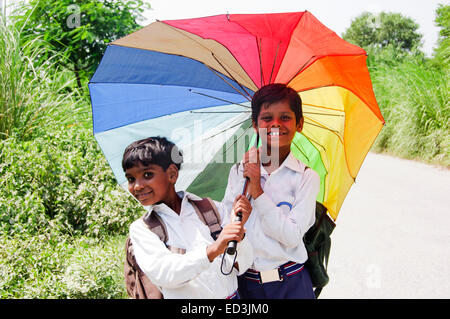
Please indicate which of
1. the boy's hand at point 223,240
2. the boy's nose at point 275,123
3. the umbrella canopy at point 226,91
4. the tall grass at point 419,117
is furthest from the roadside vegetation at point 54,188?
the tall grass at point 419,117

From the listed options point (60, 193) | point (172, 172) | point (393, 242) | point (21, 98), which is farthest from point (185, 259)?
point (21, 98)

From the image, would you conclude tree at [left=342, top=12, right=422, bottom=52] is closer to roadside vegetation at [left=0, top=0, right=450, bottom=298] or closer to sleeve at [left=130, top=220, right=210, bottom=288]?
roadside vegetation at [left=0, top=0, right=450, bottom=298]

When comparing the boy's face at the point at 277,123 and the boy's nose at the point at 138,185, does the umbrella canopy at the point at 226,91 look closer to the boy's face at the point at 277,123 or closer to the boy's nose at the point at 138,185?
the boy's face at the point at 277,123

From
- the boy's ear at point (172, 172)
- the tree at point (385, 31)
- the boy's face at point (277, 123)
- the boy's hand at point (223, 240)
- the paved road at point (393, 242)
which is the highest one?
the tree at point (385, 31)

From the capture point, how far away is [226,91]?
222 centimetres

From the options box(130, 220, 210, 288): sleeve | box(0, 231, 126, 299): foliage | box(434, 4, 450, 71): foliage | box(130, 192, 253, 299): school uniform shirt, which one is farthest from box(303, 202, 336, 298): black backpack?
box(434, 4, 450, 71): foliage

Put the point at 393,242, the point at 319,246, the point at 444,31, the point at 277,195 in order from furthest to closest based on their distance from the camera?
the point at 444,31 < the point at 393,242 < the point at 319,246 < the point at 277,195

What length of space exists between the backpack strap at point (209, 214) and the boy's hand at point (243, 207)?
79 millimetres

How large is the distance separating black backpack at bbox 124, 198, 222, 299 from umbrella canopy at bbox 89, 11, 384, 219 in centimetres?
42

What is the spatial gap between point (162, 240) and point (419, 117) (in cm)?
1098

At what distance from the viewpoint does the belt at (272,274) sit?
1897mm

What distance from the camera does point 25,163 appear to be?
450 cm

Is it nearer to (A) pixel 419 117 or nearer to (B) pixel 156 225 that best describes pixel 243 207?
(B) pixel 156 225

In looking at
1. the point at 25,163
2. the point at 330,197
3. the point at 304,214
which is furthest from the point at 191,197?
the point at 25,163
